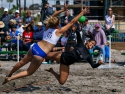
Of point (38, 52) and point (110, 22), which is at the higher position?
point (38, 52)

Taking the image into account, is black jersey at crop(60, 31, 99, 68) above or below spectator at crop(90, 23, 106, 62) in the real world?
above

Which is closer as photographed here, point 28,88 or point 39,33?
point 28,88

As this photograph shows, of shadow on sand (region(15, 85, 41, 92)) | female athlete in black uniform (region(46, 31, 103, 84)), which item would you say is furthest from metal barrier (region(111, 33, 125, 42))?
female athlete in black uniform (region(46, 31, 103, 84))

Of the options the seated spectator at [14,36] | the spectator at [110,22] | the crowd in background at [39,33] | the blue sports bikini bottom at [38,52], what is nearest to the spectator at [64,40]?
the crowd in background at [39,33]

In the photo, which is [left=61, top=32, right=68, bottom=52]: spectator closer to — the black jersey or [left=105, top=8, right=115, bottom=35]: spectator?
[left=105, top=8, right=115, bottom=35]: spectator

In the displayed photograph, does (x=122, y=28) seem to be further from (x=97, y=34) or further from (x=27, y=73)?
(x=27, y=73)

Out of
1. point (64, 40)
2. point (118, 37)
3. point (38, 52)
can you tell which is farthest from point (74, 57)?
point (118, 37)

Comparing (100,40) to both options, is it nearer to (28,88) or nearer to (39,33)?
(39,33)

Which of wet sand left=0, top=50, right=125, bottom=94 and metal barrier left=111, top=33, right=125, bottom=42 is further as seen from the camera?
metal barrier left=111, top=33, right=125, bottom=42

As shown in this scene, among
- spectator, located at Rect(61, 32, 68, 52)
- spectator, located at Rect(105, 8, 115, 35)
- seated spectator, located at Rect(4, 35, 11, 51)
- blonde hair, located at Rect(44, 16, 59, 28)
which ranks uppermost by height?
blonde hair, located at Rect(44, 16, 59, 28)

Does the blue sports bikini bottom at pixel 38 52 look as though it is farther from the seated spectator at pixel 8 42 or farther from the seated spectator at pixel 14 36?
the seated spectator at pixel 8 42

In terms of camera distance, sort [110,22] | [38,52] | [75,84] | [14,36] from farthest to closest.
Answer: [110,22] → [14,36] → [75,84] → [38,52]

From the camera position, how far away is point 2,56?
1794cm

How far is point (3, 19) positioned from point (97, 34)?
4790 millimetres
